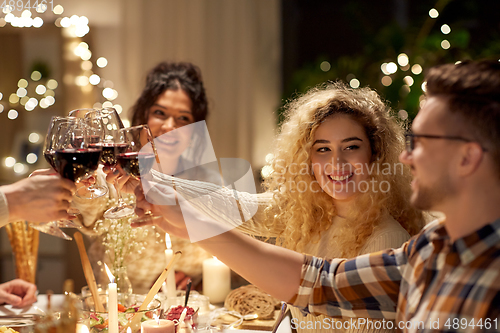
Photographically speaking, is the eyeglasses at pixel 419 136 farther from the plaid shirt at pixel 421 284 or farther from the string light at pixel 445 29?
the string light at pixel 445 29

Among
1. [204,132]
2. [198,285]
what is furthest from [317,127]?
[204,132]

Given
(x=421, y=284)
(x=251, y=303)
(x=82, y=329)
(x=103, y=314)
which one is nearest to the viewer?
(x=421, y=284)

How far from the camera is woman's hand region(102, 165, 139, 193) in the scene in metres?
1.15

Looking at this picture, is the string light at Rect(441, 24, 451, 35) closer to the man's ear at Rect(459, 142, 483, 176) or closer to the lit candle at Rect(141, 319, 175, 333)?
the man's ear at Rect(459, 142, 483, 176)

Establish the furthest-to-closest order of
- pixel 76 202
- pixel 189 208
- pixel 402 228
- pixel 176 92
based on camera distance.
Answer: pixel 176 92 → pixel 76 202 → pixel 402 228 → pixel 189 208

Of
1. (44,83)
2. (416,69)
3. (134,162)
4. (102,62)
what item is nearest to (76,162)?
(134,162)

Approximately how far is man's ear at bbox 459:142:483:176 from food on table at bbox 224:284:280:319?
844 mm

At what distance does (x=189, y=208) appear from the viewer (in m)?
1.20

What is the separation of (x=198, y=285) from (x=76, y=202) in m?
0.63

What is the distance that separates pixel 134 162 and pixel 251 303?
0.65 m

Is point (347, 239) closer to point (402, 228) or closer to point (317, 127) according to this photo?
point (402, 228)

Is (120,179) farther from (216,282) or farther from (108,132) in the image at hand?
(216,282)

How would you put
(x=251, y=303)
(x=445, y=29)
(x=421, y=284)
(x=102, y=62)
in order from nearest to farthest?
(x=421, y=284)
(x=251, y=303)
(x=445, y=29)
(x=102, y=62)

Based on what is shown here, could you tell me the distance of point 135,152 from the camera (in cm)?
111
